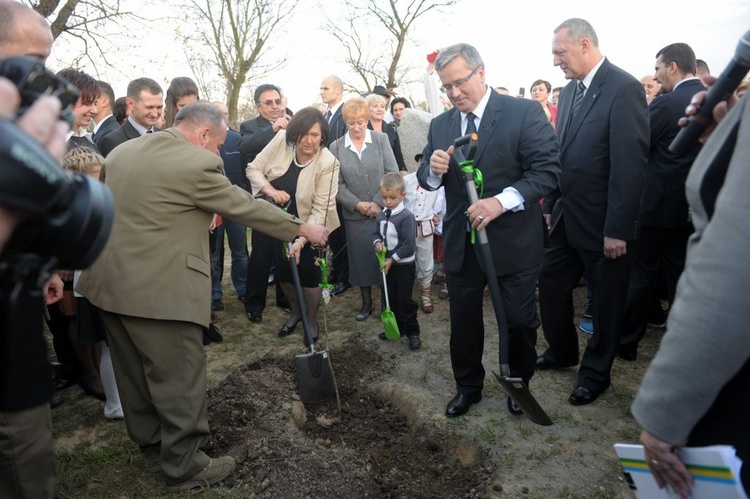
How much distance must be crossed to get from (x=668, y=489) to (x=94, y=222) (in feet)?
4.98

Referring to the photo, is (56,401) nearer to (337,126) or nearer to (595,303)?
(337,126)

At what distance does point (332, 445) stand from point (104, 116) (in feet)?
12.9

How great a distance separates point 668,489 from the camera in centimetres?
139

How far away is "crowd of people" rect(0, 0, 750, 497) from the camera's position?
2.08 m

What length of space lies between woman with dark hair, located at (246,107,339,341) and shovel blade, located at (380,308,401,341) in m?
0.70

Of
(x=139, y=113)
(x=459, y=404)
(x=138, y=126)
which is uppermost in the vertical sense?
(x=139, y=113)

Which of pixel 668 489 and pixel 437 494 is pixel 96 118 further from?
pixel 668 489

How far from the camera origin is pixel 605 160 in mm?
3514

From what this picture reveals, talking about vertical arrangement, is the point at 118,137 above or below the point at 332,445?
above

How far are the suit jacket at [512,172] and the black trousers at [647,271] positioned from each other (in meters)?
1.52

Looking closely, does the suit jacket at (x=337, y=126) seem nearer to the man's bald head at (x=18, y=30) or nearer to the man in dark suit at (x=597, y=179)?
the man in dark suit at (x=597, y=179)

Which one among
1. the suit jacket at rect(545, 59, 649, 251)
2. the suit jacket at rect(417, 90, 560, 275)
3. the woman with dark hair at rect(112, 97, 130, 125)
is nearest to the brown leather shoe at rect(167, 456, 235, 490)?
the suit jacket at rect(417, 90, 560, 275)

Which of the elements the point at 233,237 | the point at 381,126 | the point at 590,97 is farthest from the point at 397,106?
the point at 590,97

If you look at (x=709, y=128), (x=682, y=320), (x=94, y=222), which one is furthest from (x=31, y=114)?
(x=709, y=128)
